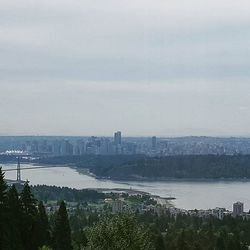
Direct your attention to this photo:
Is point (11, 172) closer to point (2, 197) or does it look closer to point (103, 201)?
point (103, 201)

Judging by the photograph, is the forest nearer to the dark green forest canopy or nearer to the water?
the water

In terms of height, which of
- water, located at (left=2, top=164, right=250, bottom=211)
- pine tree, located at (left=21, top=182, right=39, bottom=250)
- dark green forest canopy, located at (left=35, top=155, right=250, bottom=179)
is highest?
pine tree, located at (left=21, top=182, right=39, bottom=250)

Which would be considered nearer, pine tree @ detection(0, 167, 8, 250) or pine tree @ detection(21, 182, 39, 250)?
pine tree @ detection(0, 167, 8, 250)

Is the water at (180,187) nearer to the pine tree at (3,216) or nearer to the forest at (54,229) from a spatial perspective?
the forest at (54,229)

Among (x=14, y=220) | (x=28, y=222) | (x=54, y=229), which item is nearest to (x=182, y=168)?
(x=54, y=229)

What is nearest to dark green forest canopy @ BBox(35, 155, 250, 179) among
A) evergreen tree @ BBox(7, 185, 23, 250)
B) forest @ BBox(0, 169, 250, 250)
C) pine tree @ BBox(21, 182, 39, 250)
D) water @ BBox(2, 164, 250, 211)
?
water @ BBox(2, 164, 250, 211)

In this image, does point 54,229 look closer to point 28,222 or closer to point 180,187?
point 28,222
